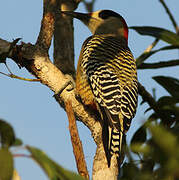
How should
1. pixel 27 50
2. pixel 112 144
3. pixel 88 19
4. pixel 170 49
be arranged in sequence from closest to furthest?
pixel 170 49
pixel 112 144
pixel 27 50
pixel 88 19

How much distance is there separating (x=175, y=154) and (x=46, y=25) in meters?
3.48

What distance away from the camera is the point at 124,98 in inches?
171

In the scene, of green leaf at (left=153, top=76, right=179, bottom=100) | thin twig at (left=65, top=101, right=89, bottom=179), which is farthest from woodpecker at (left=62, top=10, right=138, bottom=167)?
green leaf at (left=153, top=76, right=179, bottom=100)

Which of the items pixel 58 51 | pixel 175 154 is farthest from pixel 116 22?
pixel 175 154

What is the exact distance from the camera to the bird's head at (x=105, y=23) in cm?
682

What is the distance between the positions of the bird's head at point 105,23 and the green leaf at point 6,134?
526 cm

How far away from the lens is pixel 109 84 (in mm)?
4566

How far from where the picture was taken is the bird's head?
682cm

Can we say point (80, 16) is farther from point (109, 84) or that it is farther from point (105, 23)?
point (109, 84)

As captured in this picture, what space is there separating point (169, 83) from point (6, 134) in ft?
5.77

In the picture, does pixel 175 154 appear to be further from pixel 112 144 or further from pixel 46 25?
pixel 46 25

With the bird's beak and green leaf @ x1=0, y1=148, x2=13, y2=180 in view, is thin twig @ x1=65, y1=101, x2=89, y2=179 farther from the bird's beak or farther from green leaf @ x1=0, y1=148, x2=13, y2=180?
the bird's beak

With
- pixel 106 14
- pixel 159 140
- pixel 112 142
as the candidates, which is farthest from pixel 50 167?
pixel 106 14

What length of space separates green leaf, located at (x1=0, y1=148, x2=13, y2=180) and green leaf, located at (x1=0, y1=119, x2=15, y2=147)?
190mm
